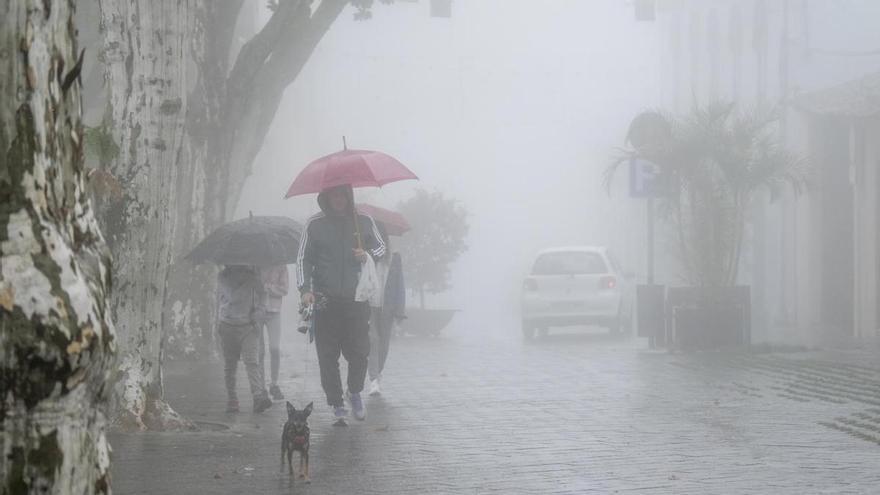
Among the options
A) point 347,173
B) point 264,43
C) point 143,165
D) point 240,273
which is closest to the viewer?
point 143,165

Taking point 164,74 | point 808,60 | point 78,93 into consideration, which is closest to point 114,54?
point 164,74

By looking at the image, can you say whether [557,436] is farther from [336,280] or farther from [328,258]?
[328,258]

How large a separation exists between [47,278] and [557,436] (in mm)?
7494

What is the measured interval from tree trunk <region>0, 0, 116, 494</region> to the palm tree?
18127 millimetres

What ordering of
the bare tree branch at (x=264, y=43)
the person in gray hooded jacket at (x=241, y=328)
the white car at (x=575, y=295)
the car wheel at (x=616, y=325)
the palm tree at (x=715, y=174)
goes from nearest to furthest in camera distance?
the person in gray hooded jacket at (x=241, y=328)
the bare tree branch at (x=264, y=43)
the palm tree at (x=715, y=174)
the white car at (x=575, y=295)
the car wheel at (x=616, y=325)

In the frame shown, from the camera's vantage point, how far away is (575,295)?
86.4ft

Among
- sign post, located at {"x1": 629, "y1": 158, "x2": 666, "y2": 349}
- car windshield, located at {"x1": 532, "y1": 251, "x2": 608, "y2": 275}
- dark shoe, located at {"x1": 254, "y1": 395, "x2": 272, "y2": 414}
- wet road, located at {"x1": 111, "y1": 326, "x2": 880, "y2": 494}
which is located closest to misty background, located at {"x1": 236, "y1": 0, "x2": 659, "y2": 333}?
car windshield, located at {"x1": 532, "y1": 251, "x2": 608, "y2": 275}

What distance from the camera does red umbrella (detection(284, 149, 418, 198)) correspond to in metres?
11.5

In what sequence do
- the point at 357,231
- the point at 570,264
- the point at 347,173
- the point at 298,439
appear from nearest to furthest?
the point at 298,439
the point at 357,231
the point at 347,173
the point at 570,264

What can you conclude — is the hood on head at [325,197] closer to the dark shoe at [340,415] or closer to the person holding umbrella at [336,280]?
the person holding umbrella at [336,280]

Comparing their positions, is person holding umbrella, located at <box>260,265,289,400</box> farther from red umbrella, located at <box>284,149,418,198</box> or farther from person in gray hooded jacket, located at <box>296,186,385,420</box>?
person in gray hooded jacket, located at <box>296,186,385,420</box>

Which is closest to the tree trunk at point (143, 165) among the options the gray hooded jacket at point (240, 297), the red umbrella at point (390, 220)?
the gray hooded jacket at point (240, 297)

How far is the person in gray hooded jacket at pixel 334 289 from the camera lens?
1119cm

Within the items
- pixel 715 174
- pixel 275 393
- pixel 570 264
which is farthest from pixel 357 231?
pixel 570 264
